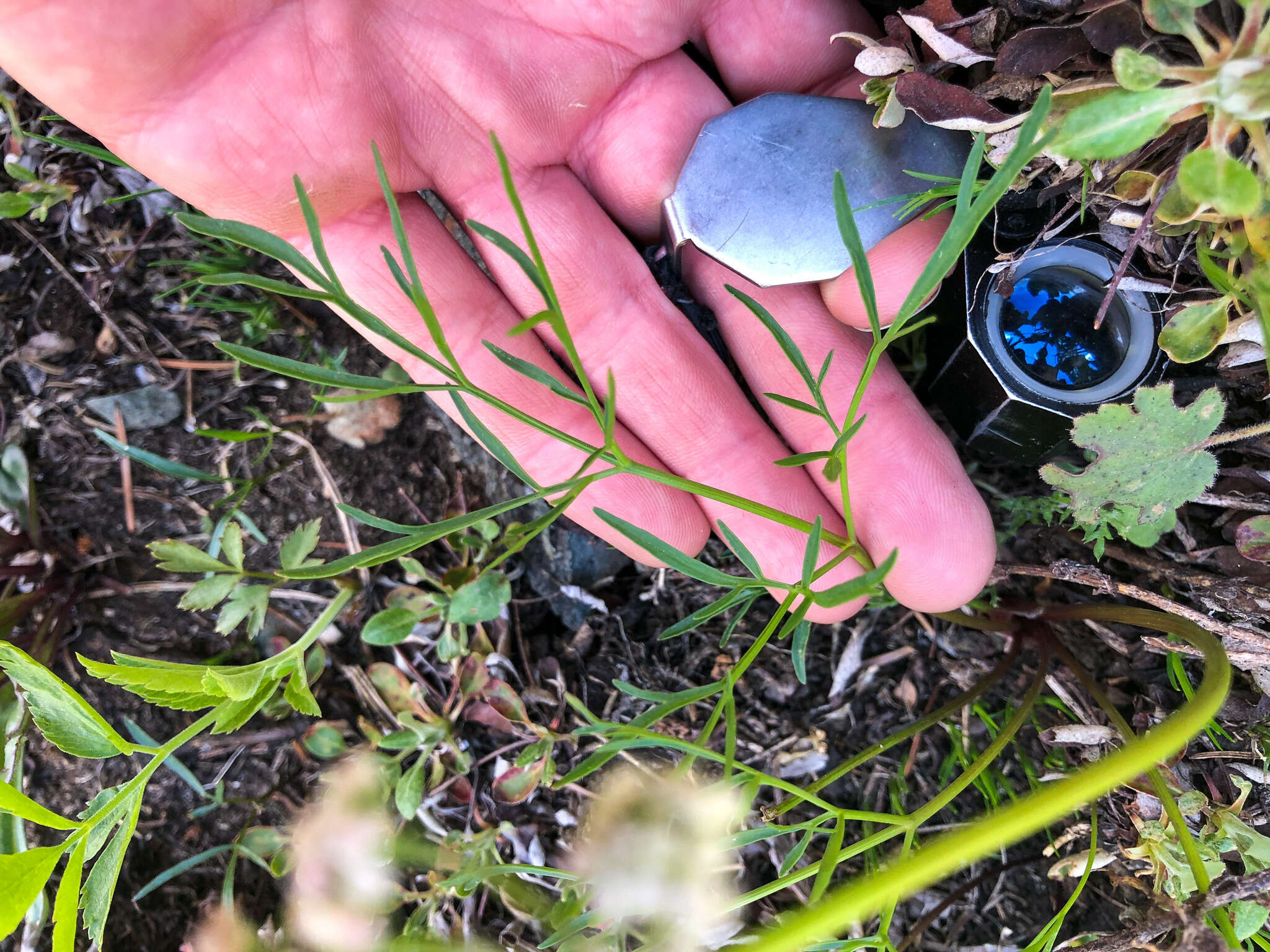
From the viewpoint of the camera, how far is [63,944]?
0.98 meters

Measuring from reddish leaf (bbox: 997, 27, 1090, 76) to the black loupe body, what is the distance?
25 cm

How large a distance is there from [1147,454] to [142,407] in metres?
1.88

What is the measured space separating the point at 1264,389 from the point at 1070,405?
309 millimetres

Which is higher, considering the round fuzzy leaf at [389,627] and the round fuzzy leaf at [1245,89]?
the round fuzzy leaf at [1245,89]

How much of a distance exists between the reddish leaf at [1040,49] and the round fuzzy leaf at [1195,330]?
1.12ft

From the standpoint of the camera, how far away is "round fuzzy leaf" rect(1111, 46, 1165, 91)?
78cm

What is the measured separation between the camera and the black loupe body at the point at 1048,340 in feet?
4.05

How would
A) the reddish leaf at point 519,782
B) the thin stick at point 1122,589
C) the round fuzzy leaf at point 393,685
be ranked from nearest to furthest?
1. the thin stick at point 1122,589
2. the reddish leaf at point 519,782
3. the round fuzzy leaf at point 393,685

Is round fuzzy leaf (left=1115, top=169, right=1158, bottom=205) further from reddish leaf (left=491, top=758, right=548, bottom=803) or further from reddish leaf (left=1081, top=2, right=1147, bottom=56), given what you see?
reddish leaf (left=491, top=758, right=548, bottom=803)

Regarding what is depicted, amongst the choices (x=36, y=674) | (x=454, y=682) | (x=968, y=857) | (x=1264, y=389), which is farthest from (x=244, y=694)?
(x=1264, y=389)

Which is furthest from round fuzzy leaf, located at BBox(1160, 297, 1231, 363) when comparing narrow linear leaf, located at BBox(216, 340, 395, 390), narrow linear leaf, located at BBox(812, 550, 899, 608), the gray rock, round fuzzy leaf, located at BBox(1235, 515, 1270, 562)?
the gray rock

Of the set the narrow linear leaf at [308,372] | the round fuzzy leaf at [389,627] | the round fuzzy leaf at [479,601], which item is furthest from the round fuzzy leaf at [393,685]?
the narrow linear leaf at [308,372]

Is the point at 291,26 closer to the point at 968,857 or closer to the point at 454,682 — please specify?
the point at 454,682

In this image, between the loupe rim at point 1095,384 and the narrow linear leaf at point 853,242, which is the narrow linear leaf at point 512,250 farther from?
the loupe rim at point 1095,384
